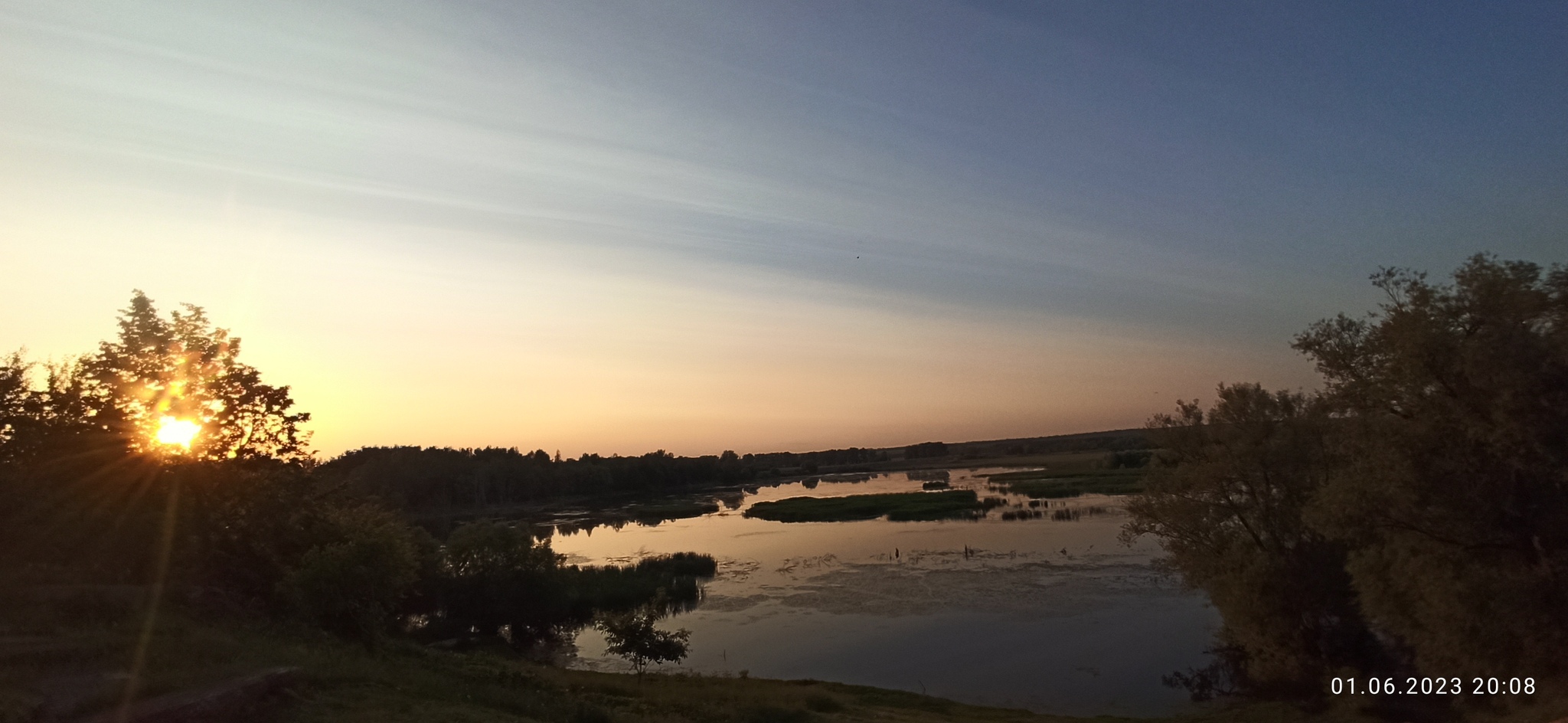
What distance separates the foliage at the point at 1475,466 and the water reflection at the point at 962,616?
899 centimetres

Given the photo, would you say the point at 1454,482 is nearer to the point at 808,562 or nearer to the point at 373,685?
the point at 373,685

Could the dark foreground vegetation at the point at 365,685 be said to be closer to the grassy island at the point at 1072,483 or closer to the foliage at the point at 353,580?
the foliage at the point at 353,580

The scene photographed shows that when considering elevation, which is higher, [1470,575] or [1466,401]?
[1466,401]

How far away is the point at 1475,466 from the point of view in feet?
58.4

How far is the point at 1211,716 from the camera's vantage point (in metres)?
22.6

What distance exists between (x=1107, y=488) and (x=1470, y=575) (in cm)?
7523

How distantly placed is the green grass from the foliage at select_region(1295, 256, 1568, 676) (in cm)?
5777

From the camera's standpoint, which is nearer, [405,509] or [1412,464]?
[1412,464]

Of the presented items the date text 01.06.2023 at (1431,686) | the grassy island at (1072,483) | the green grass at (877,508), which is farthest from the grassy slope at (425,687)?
the grassy island at (1072,483)

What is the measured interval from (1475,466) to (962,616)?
2225 cm

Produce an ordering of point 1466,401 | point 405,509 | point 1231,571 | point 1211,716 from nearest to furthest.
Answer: point 1466,401, point 1211,716, point 1231,571, point 405,509

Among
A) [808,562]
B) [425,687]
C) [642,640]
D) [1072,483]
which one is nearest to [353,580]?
[642,640]

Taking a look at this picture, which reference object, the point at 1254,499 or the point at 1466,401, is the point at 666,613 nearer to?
the point at 1254,499

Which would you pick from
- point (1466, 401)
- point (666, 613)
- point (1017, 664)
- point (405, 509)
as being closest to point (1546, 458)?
point (1466, 401)
